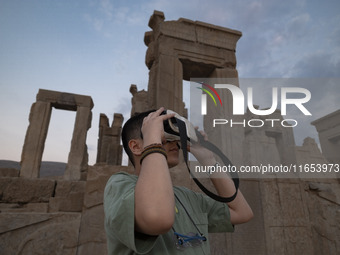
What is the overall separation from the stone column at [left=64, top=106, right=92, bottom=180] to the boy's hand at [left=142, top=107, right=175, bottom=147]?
7.44 m

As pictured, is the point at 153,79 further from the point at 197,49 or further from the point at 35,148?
the point at 35,148

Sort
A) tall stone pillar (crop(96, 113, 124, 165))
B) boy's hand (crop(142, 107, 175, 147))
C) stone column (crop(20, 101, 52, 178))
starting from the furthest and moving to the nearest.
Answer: tall stone pillar (crop(96, 113, 124, 165)) < stone column (crop(20, 101, 52, 178)) < boy's hand (crop(142, 107, 175, 147))

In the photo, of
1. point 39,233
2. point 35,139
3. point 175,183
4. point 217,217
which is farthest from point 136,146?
point 35,139

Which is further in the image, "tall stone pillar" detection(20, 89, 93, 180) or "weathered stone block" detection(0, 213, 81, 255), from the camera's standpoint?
"tall stone pillar" detection(20, 89, 93, 180)

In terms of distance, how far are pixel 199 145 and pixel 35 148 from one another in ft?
25.1

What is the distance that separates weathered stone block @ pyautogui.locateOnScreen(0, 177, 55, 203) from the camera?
4.18 meters

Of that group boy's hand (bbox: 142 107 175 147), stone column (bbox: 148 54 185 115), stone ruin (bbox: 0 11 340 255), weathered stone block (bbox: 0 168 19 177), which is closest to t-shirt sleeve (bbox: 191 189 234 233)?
boy's hand (bbox: 142 107 175 147)

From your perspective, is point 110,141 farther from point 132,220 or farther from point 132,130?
point 132,220

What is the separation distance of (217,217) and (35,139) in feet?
25.7

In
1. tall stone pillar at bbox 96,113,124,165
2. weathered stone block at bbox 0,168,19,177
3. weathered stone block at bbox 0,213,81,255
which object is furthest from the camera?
tall stone pillar at bbox 96,113,124,165

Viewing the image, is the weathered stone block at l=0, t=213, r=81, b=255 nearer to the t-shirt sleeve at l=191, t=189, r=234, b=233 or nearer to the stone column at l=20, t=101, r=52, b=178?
the t-shirt sleeve at l=191, t=189, r=234, b=233

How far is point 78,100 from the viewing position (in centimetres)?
853

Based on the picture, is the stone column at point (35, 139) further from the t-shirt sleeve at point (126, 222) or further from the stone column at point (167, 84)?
the t-shirt sleeve at point (126, 222)

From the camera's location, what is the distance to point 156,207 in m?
0.74
